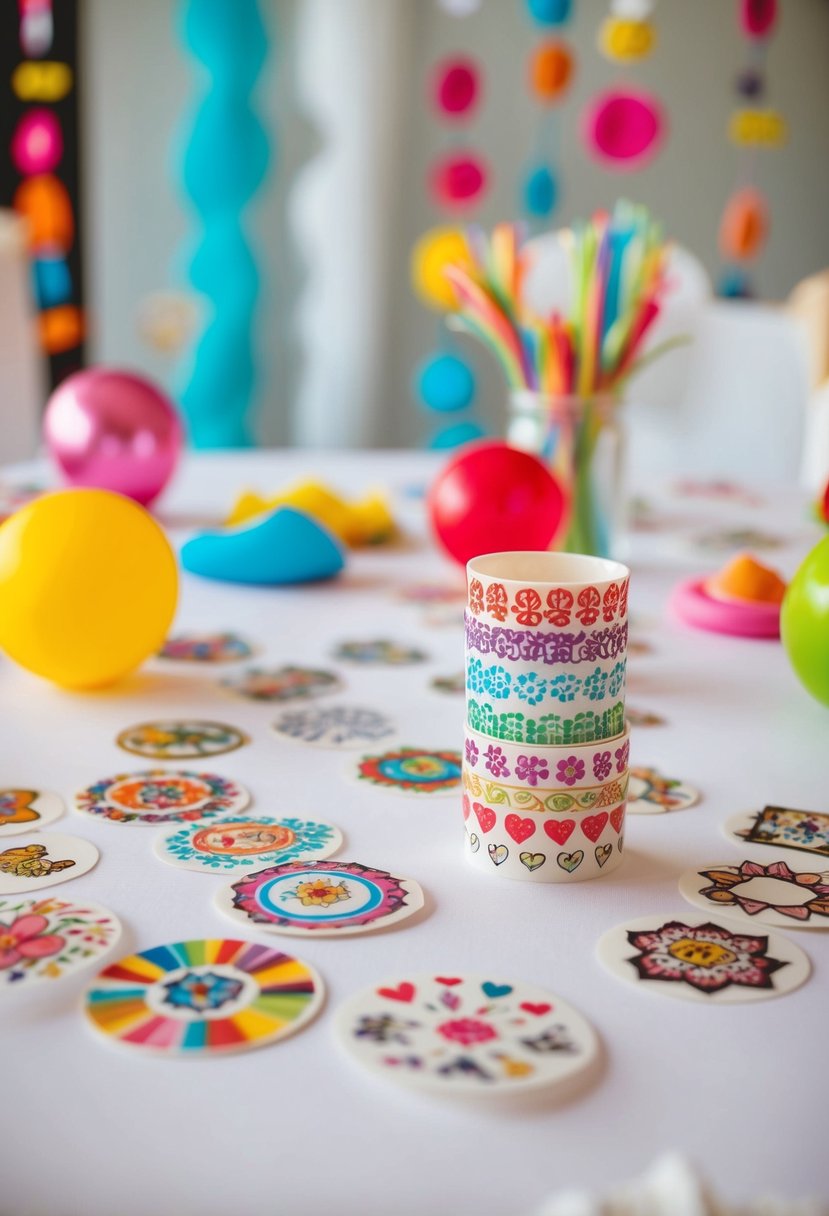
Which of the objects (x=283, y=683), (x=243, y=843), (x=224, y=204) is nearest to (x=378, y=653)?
(x=283, y=683)

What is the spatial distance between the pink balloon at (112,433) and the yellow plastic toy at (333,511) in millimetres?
85

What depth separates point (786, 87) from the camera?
295 centimetres

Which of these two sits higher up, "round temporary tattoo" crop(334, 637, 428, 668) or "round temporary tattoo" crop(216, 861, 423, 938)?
"round temporary tattoo" crop(216, 861, 423, 938)

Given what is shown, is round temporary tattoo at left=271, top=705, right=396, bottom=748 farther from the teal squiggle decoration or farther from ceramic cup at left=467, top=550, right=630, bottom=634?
the teal squiggle decoration

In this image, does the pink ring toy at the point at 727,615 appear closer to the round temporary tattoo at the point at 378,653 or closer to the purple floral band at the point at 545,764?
the round temporary tattoo at the point at 378,653

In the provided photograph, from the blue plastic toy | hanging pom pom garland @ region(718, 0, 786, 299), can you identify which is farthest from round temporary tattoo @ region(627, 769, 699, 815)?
hanging pom pom garland @ region(718, 0, 786, 299)

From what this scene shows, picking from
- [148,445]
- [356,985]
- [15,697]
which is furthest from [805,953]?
[148,445]

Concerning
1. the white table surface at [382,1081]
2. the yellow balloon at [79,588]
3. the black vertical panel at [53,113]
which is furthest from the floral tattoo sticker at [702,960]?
the black vertical panel at [53,113]

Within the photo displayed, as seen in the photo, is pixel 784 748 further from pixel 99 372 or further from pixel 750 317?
pixel 750 317

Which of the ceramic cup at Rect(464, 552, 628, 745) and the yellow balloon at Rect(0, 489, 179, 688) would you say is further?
the yellow balloon at Rect(0, 489, 179, 688)

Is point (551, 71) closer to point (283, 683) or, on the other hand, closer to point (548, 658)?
point (283, 683)

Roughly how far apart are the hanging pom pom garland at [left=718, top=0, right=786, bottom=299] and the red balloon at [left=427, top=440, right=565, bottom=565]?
4.37 ft

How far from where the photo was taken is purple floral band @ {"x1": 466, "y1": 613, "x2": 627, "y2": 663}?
0.48m

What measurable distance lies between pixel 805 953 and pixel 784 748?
0.22 m
